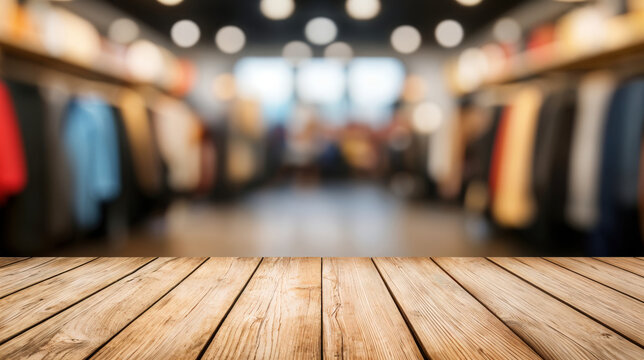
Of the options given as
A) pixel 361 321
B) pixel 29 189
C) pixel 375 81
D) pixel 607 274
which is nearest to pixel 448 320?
pixel 361 321

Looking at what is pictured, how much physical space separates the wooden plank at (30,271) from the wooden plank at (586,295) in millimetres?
1578

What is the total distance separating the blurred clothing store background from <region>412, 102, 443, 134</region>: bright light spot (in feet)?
0.03

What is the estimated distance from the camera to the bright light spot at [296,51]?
73.7 inches

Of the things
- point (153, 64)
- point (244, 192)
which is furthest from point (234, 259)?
point (153, 64)

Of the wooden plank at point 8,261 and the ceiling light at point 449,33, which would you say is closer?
the wooden plank at point 8,261

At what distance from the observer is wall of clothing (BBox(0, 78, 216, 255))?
1.68 meters

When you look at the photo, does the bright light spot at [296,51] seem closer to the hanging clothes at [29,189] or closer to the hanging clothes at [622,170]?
the hanging clothes at [29,189]

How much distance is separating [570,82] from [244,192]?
1648 millimetres

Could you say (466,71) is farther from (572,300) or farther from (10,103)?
(10,103)

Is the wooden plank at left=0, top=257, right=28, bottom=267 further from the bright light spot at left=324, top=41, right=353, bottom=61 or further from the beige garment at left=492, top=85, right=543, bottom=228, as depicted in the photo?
the beige garment at left=492, top=85, right=543, bottom=228

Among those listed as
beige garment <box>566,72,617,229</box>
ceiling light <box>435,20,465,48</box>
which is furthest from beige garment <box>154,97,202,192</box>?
beige garment <box>566,72,617,229</box>

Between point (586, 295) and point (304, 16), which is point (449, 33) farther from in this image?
point (586, 295)

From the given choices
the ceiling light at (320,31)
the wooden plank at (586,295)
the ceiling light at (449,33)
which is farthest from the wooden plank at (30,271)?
the ceiling light at (449,33)

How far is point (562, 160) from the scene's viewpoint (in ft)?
5.81
